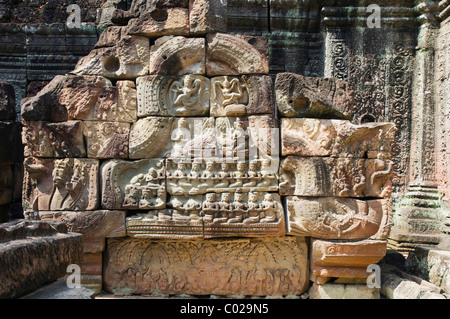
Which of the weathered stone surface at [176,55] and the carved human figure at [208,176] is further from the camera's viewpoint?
the weathered stone surface at [176,55]

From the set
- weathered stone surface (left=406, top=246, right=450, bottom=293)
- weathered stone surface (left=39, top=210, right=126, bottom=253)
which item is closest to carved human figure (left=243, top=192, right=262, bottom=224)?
weathered stone surface (left=39, top=210, right=126, bottom=253)

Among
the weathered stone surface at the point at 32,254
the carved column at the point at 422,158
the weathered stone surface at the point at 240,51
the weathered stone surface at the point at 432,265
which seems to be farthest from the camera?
the carved column at the point at 422,158

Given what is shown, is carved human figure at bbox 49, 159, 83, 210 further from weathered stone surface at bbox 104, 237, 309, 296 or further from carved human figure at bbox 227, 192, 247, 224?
carved human figure at bbox 227, 192, 247, 224

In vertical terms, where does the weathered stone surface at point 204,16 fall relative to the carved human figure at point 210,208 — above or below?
above

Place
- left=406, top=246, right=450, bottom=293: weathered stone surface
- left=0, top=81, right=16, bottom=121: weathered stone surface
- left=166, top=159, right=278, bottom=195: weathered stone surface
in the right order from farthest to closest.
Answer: left=0, top=81, right=16, bottom=121: weathered stone surface → left=166, top=159, right=278, bottom=195: weathered stone surface → left=406, top=246, right=450, bottom=293: weathered stone surface

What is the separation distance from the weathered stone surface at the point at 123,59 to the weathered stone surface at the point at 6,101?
1063 mm

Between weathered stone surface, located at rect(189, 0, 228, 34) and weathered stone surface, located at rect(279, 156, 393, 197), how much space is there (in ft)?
5.47

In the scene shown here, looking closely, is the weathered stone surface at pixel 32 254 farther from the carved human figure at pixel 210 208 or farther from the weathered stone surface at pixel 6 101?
the weathered stone surface at pixel 6 101

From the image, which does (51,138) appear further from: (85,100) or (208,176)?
(208,176)

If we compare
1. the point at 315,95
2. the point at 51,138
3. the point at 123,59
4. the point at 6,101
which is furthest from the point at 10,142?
the point at 315,95

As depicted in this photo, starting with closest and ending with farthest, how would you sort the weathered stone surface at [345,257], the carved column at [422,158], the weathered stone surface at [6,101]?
the weathered stone surface at [345,257] < the weathered stone surface at [6,101] < the carved column at [422,158]

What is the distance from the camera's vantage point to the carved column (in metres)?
5.60

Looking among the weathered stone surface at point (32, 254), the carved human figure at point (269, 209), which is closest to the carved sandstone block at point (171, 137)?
the carved human figure at point (269, 209)

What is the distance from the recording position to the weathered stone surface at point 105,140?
13.2 ft
